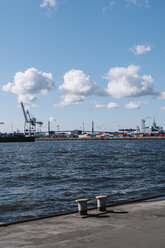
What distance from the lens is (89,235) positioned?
342 inches

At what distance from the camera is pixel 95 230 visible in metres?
9.16

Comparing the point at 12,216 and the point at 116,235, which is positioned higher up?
the point at 116,235

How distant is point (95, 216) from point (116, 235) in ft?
8.29

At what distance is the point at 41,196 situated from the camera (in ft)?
64.2

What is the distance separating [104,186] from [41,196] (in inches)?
240

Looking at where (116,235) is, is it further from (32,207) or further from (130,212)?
(32,207)

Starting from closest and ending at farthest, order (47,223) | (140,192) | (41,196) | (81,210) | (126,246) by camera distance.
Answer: (126,246) < (47,223) < (81,210) < (41,196) < (140,192)

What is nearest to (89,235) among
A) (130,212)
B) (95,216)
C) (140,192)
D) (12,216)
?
(95,216)

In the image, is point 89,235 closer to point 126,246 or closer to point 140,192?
point 126,246

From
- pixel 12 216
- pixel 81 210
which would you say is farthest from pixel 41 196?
pixel 81 210

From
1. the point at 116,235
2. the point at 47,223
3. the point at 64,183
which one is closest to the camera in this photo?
the point at 116,235

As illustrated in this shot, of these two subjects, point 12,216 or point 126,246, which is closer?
point 126,246

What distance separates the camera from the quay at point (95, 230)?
26.2 ft

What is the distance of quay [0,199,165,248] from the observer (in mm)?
7988
